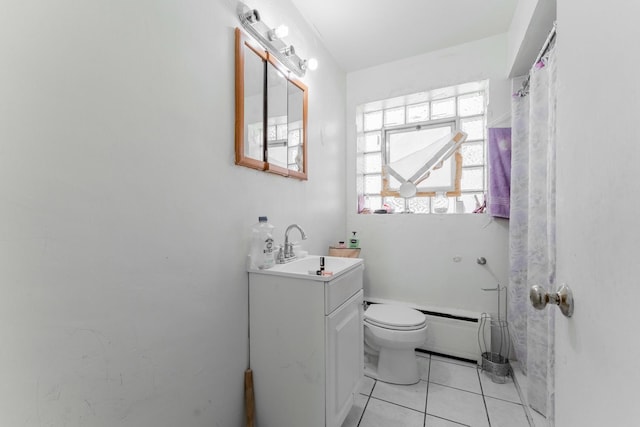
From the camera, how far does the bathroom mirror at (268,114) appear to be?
1.34 m

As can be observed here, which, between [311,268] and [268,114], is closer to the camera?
[268,114]

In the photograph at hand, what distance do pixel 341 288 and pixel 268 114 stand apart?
3.37 ft

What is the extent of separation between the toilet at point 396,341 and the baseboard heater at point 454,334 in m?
0.35

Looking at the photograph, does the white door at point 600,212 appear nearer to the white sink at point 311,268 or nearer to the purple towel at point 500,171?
the white sink at point 311,268

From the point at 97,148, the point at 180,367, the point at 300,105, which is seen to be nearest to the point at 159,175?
the point at 97,148

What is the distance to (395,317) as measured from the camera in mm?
1903

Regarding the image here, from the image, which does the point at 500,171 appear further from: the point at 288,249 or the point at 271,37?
the point at 271,37

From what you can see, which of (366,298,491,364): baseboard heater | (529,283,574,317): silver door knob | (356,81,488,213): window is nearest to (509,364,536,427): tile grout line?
(366,298,491,364): baseboard heater

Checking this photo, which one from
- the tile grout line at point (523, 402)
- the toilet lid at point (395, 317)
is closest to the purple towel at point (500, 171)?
the toilet lid at point (395, 317)

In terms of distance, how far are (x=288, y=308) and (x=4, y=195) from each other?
1015 mm

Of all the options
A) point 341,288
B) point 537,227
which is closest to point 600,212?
point 341,288

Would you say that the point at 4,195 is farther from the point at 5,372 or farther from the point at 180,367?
the point at 180,367

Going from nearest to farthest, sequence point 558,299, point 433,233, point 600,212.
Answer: point 600,212 → point 558,299 → point 433,233

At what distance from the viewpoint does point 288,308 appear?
129 centimetres
